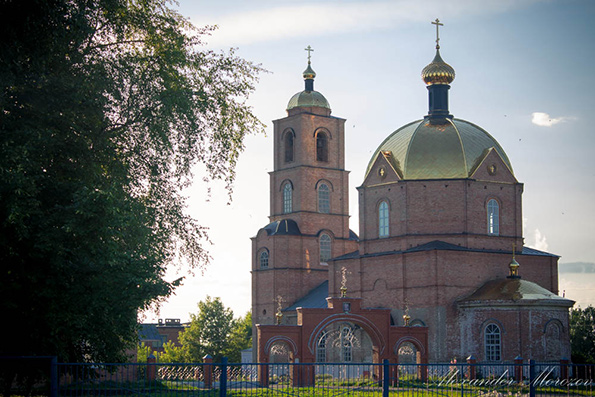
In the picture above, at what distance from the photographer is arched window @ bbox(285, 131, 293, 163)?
54.3 metres

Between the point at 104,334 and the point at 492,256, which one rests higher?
the point at 492,256

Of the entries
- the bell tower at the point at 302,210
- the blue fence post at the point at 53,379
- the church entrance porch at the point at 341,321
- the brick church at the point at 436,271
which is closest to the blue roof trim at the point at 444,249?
the brick church at the point at 436,271

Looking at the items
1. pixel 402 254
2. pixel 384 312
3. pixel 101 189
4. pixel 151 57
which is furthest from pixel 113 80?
pixel 402 254

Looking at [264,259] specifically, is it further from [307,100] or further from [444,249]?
[444,249]

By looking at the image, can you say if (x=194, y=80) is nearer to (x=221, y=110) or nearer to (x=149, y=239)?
(x=221, y=110)

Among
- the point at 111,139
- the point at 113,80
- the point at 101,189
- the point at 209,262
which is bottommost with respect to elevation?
the point at 209,262

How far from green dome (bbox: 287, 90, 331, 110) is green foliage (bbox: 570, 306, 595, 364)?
985 inches

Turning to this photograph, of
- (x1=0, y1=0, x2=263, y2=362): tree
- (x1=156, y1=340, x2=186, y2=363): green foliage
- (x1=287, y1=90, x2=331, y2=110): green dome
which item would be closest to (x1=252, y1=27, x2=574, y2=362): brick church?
(x1=287, y1=90, x2=331, y2=110): green dome

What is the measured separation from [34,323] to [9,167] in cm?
331

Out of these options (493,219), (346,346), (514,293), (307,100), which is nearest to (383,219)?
(493,219)

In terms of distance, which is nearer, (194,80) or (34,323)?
(34,323)

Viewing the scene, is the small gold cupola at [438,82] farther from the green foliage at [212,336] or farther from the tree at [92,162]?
the green foliage at [212,336]

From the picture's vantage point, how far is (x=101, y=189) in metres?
17.2

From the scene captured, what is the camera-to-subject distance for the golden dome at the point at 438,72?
45.4 metres
